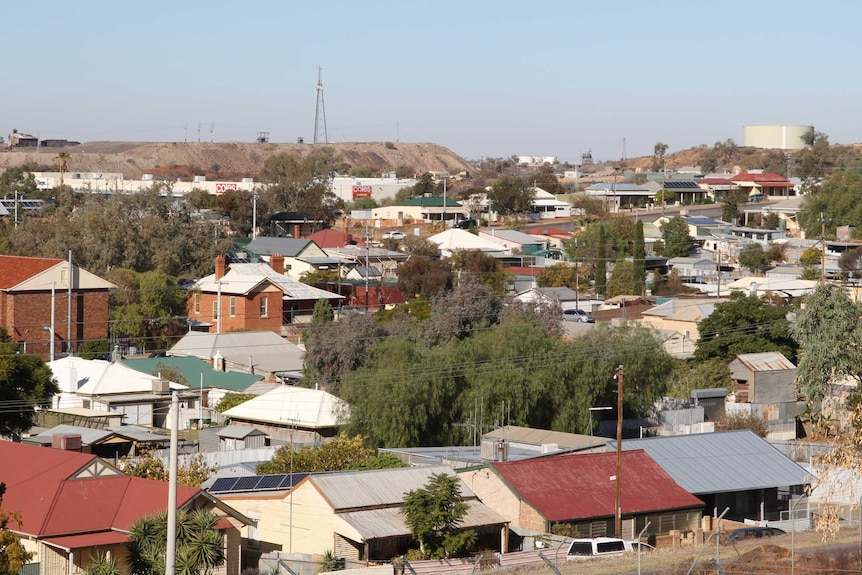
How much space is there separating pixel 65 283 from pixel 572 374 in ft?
78.9

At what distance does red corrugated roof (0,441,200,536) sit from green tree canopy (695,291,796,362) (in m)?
31.8

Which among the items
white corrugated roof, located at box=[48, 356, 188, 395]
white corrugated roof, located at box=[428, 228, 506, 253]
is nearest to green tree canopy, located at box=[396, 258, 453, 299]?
white corrugated roof, located at box=[428, 228, 506, 253]

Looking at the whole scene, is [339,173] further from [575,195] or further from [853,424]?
[853,424]

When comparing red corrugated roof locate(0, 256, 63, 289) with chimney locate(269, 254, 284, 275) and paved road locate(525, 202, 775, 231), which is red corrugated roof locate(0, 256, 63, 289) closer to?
chimney locate(269, 254, 284, 275)

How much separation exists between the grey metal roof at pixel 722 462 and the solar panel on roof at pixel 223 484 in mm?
9608

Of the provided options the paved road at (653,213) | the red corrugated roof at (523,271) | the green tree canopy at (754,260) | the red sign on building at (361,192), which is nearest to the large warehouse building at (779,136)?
the paved road at (653,213)

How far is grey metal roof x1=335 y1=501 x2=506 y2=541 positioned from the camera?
82.8 feet

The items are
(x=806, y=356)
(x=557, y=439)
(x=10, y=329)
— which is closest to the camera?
(x=806, y=356)

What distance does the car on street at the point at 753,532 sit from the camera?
26812 millimetres

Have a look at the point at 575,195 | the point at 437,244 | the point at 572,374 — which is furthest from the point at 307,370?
the point at 575,195

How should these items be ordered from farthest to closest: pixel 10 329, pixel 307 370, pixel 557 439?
1. pixel 10 329
2. pixel 307 370
3. pixel 557 439

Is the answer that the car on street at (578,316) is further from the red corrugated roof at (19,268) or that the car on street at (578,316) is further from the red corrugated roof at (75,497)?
the red corrugated roof at (75,497)

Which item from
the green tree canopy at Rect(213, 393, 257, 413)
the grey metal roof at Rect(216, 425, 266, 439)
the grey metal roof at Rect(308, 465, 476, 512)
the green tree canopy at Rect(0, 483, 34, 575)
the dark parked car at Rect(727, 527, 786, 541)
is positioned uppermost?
the green tree canopy at Rect(0, 483, 34, 575)

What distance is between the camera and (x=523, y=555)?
23.9 metres
